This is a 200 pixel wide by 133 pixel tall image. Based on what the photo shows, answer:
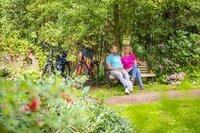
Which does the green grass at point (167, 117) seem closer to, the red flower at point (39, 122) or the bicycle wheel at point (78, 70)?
the red flower at point (39, 122)

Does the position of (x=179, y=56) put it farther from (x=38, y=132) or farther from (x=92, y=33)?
(x=38, y=132)

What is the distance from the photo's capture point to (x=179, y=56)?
1400 cm

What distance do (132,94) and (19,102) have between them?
32.5 ft

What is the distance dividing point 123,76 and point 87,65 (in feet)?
3.86

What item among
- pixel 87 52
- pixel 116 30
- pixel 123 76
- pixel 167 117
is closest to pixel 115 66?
pixel 123 76

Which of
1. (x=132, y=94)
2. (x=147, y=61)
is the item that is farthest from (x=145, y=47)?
(x=132, y=94)

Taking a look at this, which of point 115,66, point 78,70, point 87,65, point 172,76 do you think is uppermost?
point 115,66

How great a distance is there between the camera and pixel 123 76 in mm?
12398

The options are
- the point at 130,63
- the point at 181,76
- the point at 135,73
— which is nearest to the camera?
the point at 135,73

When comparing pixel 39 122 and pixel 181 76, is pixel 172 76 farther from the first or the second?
pixel 39 122

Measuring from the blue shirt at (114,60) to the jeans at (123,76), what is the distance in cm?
14

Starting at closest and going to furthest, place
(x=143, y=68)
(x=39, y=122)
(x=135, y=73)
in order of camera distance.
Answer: (x=39, y=122), (x=135, y=73), (x=143, y=68)

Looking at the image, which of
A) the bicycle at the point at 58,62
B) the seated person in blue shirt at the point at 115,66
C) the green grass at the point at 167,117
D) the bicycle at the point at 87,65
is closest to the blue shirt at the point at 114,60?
the seated person in blue shirt at the point at 115,66

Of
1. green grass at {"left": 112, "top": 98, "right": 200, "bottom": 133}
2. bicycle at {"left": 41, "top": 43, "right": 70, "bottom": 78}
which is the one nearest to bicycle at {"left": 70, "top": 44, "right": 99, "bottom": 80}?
bicycle at {"left": 41, "top": 43, "right": 70, "bottom": 78}
